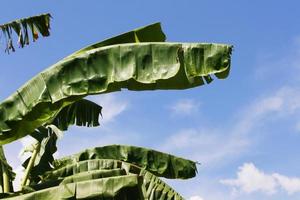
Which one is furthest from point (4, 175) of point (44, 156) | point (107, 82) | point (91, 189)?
point (107, 82)

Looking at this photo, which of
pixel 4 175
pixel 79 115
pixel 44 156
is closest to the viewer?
pixel 4 175

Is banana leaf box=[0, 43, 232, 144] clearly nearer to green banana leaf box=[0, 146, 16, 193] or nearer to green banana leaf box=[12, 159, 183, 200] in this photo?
green banana leaf box=[12, 159, 183, 200]

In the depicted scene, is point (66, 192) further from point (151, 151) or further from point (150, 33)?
point (151, 151)

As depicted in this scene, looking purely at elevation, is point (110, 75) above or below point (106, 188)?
above

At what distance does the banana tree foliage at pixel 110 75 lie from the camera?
17.1 feet

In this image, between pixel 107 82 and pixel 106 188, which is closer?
pixel 107 82

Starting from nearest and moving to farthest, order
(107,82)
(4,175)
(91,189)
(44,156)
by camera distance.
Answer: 1. (107,82)
2. (91,189)
3. (4,175)
4. (44,156)

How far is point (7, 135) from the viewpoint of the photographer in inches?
221

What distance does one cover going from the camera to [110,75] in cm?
542

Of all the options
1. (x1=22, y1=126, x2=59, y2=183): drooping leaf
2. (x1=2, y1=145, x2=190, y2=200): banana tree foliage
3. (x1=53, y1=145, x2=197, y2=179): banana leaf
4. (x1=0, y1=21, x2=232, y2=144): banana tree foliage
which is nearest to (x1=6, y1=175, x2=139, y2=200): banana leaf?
(x1=2, y1=145, x2=190, y2=200): banana tree foliage

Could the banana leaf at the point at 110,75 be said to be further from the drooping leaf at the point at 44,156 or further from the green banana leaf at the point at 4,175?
the drooping leaf at the point at 44,156

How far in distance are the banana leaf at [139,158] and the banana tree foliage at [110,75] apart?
2875mm

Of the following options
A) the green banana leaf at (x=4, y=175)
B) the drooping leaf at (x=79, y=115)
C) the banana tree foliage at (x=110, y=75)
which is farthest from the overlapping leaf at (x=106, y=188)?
the drooping leaf at (x=79, y=115)

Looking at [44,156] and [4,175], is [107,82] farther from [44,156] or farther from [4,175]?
[44,156]
